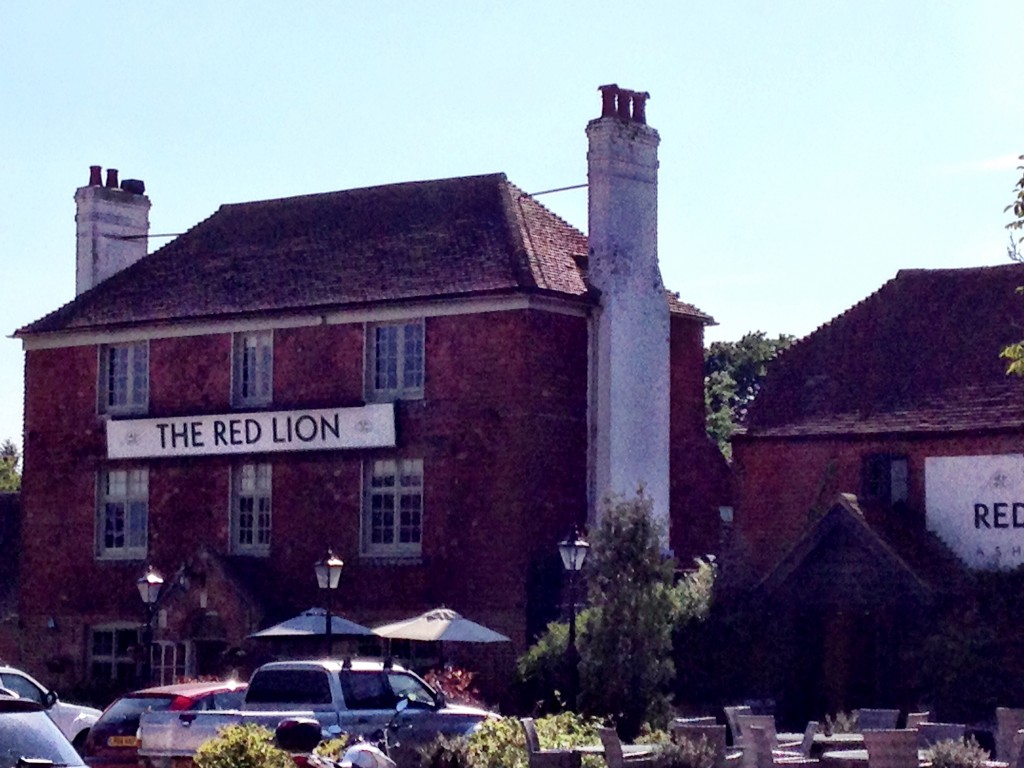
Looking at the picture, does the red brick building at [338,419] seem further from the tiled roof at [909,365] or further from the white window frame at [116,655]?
the tiled roof at [909,365]

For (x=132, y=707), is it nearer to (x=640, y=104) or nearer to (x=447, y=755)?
(x=447, y=755)

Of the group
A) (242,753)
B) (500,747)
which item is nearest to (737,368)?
(500,747)

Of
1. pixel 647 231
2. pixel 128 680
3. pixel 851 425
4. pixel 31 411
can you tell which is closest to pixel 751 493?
pixel 851 425

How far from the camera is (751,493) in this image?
39.0 metres

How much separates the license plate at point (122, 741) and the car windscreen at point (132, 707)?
0.18m

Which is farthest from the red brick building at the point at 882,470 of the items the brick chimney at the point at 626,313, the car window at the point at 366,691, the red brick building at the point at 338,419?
the car window at the point at 366,691

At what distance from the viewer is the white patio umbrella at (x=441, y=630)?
33531 mm

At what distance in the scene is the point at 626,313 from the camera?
39.3 m

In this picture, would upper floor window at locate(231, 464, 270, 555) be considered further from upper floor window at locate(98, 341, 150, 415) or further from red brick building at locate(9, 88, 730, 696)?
upper floor window at locate(98, 341, 150, 415)

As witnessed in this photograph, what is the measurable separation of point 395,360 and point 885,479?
30.5ft

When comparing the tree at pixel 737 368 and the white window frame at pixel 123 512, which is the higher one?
the tree at pixel 737 368

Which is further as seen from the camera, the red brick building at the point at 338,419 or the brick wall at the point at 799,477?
the red brick building at the point at 338,419

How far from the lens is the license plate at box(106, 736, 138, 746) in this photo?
23.5 m

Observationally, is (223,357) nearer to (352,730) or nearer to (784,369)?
(784,369)
